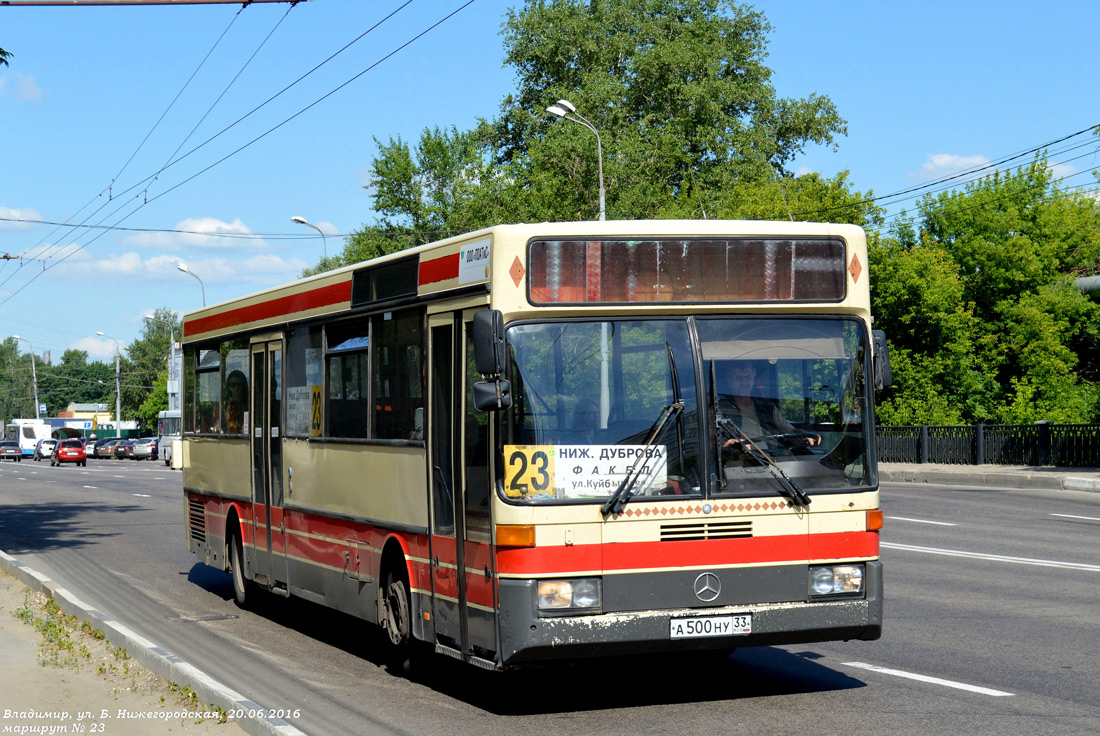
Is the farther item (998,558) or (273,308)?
(998,558)

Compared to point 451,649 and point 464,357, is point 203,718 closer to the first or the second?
point 451,649

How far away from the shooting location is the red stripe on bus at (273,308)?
33.1 ft

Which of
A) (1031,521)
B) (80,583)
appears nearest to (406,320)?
(80,583)

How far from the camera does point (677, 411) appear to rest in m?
7.23

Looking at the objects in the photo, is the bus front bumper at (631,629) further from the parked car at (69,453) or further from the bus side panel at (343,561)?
the parked car at (69,453)

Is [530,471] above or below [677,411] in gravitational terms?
below

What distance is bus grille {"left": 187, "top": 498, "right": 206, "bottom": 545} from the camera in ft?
45.8

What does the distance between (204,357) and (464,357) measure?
6.80 metres

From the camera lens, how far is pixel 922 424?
38.6 meters

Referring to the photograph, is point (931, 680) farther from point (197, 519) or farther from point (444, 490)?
point (197, 519)

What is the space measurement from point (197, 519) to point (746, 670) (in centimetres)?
764

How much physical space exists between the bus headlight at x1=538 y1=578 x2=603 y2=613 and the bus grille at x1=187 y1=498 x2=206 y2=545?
7.79m

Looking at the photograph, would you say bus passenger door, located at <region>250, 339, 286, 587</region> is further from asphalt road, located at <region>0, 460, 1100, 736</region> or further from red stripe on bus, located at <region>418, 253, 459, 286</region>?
red stripe on bus, located at <region>418, 253, 459, 286</region>

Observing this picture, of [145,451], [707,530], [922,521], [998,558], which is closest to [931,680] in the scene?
[707,530]
